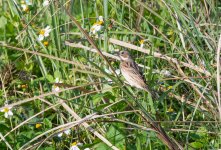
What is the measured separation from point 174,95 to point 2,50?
1620mm

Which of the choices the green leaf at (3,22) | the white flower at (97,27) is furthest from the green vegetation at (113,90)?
the green leaf at (3,22)

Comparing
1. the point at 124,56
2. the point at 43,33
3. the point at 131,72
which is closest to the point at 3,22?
the point at 43,33

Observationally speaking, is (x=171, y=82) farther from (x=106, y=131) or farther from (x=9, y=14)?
(x=9, y=14)

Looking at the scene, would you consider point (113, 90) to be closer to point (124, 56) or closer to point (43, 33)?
point (124, 56)

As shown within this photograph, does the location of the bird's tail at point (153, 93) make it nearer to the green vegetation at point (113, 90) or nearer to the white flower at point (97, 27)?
the green vegetation at point (113, 90)

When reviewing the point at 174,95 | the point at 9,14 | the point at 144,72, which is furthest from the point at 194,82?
the point at 9,14

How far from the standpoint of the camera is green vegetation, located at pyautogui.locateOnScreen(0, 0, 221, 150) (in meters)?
3.23

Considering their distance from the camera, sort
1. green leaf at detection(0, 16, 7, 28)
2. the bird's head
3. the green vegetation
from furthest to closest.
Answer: green leaf at detection(0, 16, 7, 28)
the bird's head
the green vegetation

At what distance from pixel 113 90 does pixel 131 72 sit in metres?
0.21

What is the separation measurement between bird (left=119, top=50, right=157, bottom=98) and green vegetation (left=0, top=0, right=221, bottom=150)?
0.17ft

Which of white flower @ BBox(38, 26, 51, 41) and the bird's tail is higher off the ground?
white flower @ BBox(38, 26, 51, 41)

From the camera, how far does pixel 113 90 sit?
3633 millimetres

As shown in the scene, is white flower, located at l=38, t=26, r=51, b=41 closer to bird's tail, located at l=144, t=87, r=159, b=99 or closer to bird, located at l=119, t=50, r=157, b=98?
bird, located at l=119, t=50, r=157, b=98

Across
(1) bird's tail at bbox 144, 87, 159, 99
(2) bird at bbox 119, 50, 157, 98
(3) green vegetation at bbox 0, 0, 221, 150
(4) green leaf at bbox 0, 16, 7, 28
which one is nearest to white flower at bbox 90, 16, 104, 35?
(3) green vegetation at bbox 0, 0, 221, 150
